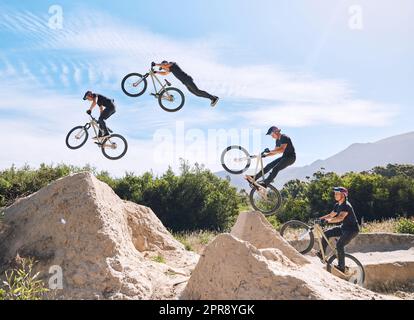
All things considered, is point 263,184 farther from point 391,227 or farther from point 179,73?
point 391,227

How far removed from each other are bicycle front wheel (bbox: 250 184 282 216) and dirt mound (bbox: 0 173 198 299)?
8.14 feet

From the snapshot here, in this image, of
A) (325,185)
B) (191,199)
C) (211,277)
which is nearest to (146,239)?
(211,277)

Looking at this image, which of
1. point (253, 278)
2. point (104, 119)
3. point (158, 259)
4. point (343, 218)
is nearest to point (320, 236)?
point (343, 218)

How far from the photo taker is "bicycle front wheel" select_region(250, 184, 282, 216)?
1179 cm

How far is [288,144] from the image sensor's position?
37.0 ft

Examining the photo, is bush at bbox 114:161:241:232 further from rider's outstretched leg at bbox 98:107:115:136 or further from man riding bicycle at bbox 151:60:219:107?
man riding bicycle at bbox 151:60:219:107

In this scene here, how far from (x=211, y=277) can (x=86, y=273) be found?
104 inches

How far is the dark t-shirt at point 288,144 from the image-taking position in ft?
36.9

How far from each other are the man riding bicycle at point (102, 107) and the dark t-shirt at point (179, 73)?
198 cm

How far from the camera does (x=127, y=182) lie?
25656 millimetres

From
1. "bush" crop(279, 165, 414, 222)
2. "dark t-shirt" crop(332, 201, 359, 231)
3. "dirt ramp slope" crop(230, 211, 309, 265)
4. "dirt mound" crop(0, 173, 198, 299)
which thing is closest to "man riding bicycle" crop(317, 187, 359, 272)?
"dark t-shirt" crop(332, 201, 359, 231)

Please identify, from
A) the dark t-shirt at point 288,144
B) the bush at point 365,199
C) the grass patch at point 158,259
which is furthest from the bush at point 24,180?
the bush at point 365,199
